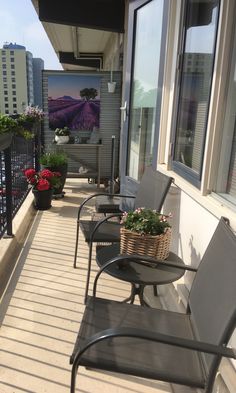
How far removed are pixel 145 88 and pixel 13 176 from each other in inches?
66.2

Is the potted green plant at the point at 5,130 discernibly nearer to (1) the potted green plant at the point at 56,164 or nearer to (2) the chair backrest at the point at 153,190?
(2) the chair backrest at the point at 153,190

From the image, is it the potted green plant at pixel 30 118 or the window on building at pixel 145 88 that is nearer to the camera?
the window on building at pixel 145 88

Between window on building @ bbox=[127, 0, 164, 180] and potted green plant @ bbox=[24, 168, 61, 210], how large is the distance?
120 centimetres

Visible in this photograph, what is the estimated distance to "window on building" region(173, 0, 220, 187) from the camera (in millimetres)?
1719

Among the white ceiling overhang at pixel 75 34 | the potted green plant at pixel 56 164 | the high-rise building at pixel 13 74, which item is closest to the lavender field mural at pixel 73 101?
the white ceiling overhang at pixel 75 34

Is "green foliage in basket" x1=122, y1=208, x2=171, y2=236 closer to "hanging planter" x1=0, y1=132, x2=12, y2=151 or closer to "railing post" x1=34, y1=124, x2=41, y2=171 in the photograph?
"hanging planter" x1=0, y1=132, x2=12, y2=151

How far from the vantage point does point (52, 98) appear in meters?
5.11

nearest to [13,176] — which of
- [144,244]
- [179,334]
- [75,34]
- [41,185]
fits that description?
[41,185]

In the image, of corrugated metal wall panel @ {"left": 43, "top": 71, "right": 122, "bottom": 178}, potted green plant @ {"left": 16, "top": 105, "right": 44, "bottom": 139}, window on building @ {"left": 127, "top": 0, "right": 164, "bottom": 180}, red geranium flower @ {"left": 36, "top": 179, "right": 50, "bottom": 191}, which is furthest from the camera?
corrugated metal wall panel @ {"left": 43, "top": 71, "right": 122, "bottom": 178}

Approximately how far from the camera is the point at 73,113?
5.24 metres

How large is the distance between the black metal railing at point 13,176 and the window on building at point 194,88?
1348 mm

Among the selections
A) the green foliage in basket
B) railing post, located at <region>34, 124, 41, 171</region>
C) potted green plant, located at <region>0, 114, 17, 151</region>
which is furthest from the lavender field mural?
the green foliage in basket

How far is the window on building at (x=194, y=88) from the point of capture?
172 centimetres

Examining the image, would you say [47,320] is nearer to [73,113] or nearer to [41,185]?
[41,185]
